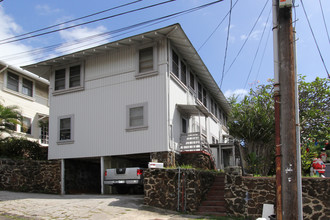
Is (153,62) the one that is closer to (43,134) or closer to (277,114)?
(277,114)

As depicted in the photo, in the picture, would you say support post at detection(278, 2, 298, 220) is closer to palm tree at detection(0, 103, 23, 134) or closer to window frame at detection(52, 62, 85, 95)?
window frame at detection(52, 62, 85, 95)

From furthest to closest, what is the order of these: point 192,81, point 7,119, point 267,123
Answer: point 192,81
point 7,119
point 267,123

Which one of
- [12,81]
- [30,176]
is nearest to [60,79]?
[12,81]

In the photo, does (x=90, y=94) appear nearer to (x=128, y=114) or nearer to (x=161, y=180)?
(x=128, y=114)

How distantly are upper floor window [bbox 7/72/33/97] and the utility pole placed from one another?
19.6 metres

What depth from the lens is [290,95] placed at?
6.82 metres

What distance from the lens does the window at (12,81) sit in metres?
22.5

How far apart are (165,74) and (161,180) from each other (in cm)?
567

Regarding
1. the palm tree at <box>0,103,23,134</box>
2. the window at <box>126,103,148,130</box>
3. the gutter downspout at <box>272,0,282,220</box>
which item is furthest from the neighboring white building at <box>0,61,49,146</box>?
the gutter downspout at <box>272,0,282,220</box>

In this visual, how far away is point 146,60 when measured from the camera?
674 inches

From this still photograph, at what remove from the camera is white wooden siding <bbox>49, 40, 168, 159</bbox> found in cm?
1627

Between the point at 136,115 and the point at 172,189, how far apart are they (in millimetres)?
5630

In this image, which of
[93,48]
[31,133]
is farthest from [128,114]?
[31,133]

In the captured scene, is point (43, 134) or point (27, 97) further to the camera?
point (43, 134)
